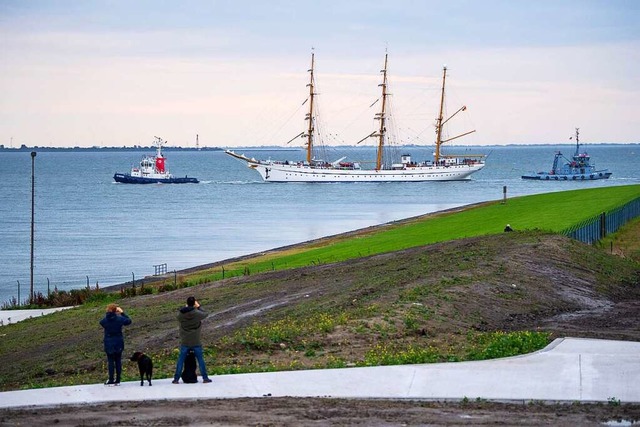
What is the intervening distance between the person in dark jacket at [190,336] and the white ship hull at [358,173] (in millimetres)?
143829

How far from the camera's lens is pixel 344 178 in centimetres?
16288

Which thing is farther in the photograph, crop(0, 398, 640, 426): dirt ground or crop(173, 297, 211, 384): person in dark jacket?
crop(173, 297, 211, 384): person in dark jacket

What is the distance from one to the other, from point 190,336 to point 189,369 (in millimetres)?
527

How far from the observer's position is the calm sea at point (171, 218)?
5847cm

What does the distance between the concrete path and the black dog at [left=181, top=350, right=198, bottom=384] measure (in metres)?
0.18

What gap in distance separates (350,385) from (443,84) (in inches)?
5670

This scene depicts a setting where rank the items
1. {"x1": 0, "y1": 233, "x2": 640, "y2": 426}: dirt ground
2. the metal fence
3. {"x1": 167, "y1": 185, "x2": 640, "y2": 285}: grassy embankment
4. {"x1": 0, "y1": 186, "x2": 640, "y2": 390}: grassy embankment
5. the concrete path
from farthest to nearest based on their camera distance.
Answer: {"x1": 167, "y1": 185, "x2": 640, "y2": 285}: grassy embankment
the metal fence
{"x1": 0, "y1": 186, "x2": 640, "y2": 390}: grassy embankment
the concrete path
{"x1": 0, "y1": 233, "x2": 640, "y2": 426}: dirt ground

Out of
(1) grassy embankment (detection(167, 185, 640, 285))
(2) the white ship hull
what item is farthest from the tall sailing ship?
(1) grassy embankment (detection(167, 185, 640, 285))

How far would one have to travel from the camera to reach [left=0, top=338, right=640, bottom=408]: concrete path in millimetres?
16297

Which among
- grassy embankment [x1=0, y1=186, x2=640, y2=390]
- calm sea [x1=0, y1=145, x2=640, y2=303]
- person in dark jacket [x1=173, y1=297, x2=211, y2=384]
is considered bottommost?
calm sea [x1=0, y1=145, x2=640, y2=303]

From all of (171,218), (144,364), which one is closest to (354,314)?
(144,364)

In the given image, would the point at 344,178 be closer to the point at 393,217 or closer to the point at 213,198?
the point at 213,198

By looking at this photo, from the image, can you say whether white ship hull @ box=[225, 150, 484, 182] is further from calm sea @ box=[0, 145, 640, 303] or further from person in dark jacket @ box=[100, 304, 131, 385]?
person in dark jacket @ box=[100, 304, 131, 385]

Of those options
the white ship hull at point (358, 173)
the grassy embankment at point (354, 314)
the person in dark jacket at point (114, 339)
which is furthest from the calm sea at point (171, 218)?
the person in dark jacket at point (114, 339)
